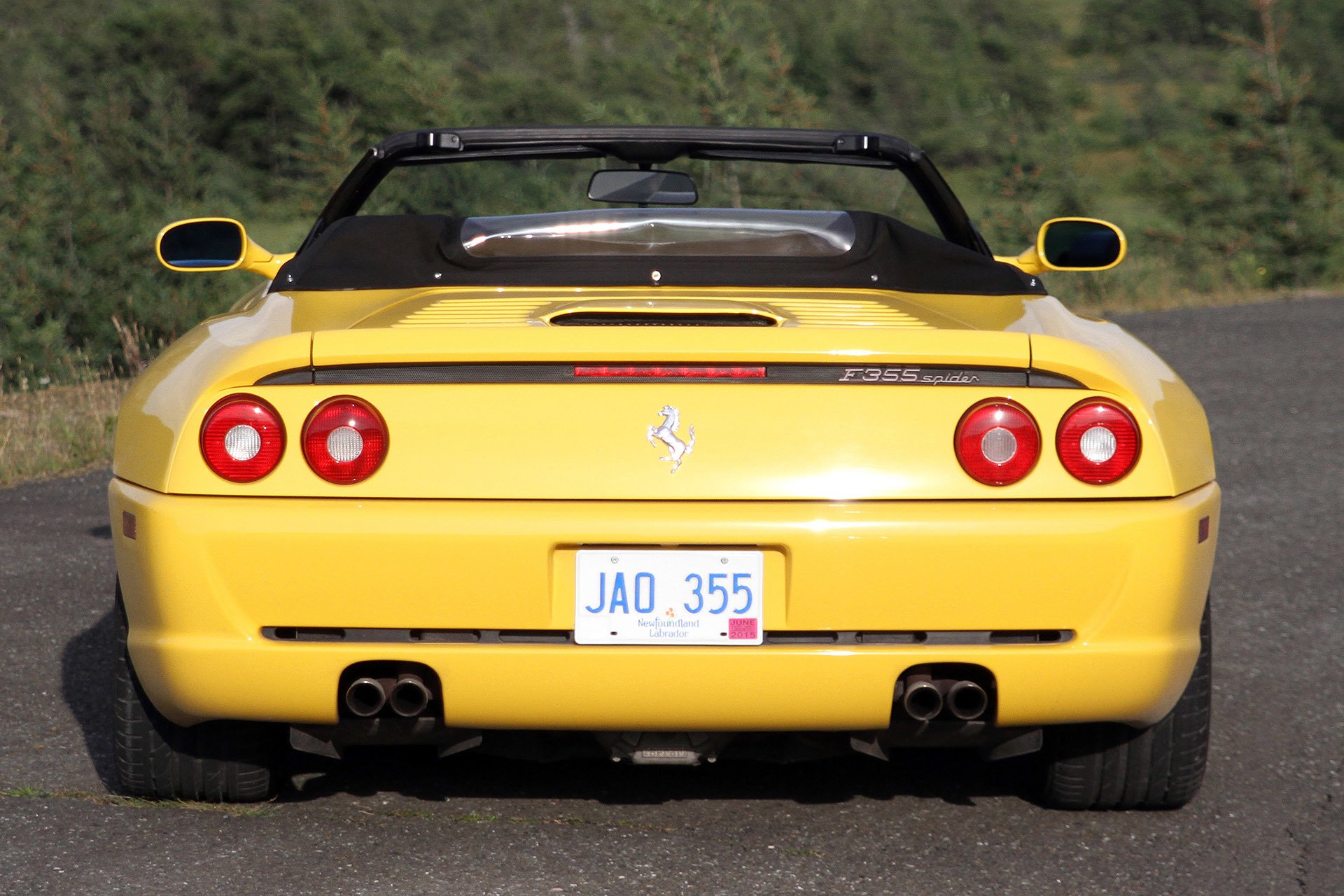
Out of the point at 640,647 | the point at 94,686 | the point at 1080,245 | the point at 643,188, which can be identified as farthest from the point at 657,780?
the point at 1080,245

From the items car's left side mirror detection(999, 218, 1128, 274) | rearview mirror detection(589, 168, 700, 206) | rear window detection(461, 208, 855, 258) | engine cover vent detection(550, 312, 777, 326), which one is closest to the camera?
engine cover vent detection(550, 312, 777, 326)

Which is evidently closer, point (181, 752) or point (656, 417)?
point (656, 417)

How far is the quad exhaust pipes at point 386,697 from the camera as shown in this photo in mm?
2623

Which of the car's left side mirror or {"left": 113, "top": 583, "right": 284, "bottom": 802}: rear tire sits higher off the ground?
the car's left side mirror

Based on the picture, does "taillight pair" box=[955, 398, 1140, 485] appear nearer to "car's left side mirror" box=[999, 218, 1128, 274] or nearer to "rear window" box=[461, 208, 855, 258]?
"rear window" box=[461, 208, 855, 258]

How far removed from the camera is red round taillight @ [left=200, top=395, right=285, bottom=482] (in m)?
2.62

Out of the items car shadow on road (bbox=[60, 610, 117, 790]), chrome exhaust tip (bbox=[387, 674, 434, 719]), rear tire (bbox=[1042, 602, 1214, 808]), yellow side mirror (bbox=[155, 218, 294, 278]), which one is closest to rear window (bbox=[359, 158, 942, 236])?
yellow side mirror (bbox=[155, 218, 294, 278])

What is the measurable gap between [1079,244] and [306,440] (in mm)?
2330

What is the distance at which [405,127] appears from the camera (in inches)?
839

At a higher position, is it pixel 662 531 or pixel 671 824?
pixel 662 531

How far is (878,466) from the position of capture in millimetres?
2600

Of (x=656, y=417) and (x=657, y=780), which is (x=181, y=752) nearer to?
(x=657, y=780)

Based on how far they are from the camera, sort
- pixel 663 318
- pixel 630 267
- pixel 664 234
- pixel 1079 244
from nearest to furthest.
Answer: pixel 663 318, pixel 630 267, pixel 664 234, pixel 1079 244

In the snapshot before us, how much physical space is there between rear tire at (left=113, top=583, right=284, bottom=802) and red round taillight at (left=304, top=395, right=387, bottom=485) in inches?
24.8
